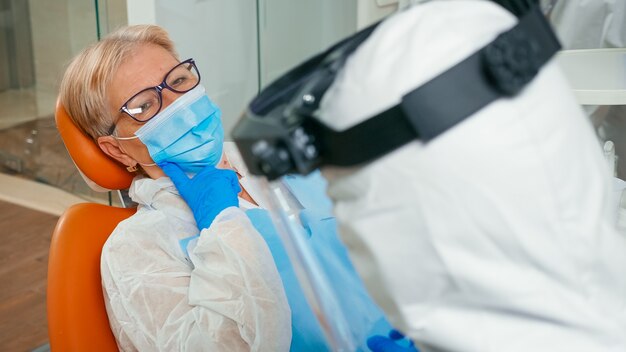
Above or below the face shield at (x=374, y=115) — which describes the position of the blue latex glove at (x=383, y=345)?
below

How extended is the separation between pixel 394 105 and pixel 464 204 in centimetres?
9

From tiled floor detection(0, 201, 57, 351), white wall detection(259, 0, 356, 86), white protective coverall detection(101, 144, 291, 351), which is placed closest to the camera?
white protective coverall detection(101, 144, 291, 351)

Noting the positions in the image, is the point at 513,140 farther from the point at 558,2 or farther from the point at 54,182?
the point at 54,182

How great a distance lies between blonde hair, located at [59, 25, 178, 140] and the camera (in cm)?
148

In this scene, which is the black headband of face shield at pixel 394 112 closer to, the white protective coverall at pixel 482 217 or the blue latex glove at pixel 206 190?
the white protective coverall at pixel 482 217

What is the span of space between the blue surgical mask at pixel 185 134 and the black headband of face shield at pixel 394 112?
859 mm

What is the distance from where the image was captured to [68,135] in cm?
150

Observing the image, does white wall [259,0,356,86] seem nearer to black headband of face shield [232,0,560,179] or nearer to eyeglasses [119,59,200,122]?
eyeglasses [119,59,200,122]

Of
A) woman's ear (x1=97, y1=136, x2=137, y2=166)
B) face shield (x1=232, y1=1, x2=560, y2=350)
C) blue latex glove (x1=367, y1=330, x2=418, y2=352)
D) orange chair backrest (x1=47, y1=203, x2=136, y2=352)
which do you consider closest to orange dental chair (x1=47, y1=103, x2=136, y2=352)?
orange chair backrest (x1=47, y1=203, x2=136, y2=352)

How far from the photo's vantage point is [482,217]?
0.55 metres

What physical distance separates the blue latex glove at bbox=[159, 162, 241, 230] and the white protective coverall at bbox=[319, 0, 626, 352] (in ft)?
2.69

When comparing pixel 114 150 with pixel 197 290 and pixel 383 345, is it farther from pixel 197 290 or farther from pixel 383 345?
pixel 383 345

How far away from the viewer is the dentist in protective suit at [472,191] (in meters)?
0.55

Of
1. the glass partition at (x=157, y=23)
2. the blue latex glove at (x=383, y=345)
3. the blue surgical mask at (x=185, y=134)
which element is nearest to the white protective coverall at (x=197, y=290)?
the blue surgical mask at (x=185, y=134)
